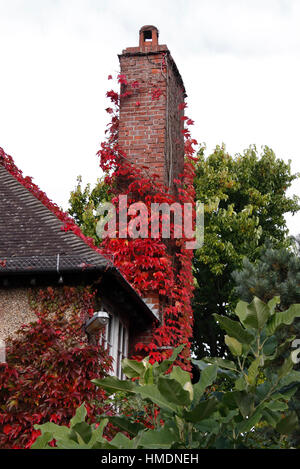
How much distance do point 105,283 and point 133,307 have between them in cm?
117

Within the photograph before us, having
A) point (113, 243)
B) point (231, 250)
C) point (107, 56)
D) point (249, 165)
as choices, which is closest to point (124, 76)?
point (107, 56)

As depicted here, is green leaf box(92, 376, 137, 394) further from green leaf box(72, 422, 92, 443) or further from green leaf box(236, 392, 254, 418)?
green leaf box(236, 392, 254, 418)

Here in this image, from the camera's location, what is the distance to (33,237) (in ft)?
25.7

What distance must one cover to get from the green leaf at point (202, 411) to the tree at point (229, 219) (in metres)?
15.6

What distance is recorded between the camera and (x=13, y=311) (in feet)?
24.0

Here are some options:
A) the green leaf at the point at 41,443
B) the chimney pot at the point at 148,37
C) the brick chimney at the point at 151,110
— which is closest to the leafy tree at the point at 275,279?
→ the brick chimney at the point at 151,110

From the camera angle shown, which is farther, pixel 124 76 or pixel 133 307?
pixel 124 76

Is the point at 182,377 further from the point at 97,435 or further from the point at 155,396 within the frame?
the point at 97,435

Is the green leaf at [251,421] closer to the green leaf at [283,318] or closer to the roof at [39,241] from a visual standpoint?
the green leaf at [283,318]

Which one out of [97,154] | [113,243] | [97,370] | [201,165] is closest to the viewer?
[97,370]

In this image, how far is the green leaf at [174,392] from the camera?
6.60ft

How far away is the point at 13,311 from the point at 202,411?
18.5 feet

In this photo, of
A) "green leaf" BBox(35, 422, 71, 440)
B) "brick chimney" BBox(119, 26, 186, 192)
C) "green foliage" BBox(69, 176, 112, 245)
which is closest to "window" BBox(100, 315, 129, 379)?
"brick chimney" BBox(119, 26, 186, 192)
